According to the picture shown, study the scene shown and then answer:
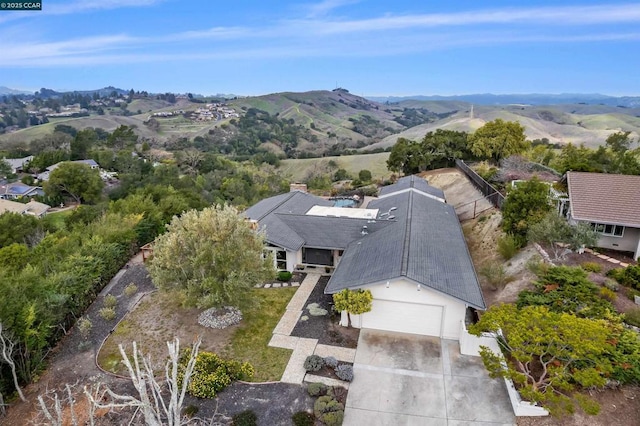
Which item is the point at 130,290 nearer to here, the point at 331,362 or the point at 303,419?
the point at 331,362

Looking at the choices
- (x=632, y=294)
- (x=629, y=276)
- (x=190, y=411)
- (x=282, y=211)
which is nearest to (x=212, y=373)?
(x=190, y=411)

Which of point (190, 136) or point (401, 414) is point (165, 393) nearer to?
point (401, 414)

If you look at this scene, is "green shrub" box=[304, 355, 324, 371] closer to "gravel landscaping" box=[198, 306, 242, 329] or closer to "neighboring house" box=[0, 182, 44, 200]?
"gravel landscaping" box=[198, 306, 242, 329]

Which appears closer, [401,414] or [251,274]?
[401,414]

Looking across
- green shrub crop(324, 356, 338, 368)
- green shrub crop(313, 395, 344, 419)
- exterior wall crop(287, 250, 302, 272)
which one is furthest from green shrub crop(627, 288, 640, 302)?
exterior wall crop(287, 250, 302, 272)

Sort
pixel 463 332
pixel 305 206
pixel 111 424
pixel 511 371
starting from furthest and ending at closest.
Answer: pixel 305 206, pixel 463 332, pixel 111 424, pixel 511 371

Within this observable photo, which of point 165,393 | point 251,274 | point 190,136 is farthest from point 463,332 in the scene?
point 190,136

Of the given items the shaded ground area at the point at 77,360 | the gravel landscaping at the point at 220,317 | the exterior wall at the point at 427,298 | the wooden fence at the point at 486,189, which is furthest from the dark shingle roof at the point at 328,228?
the wooden fence at the point at 486,189
